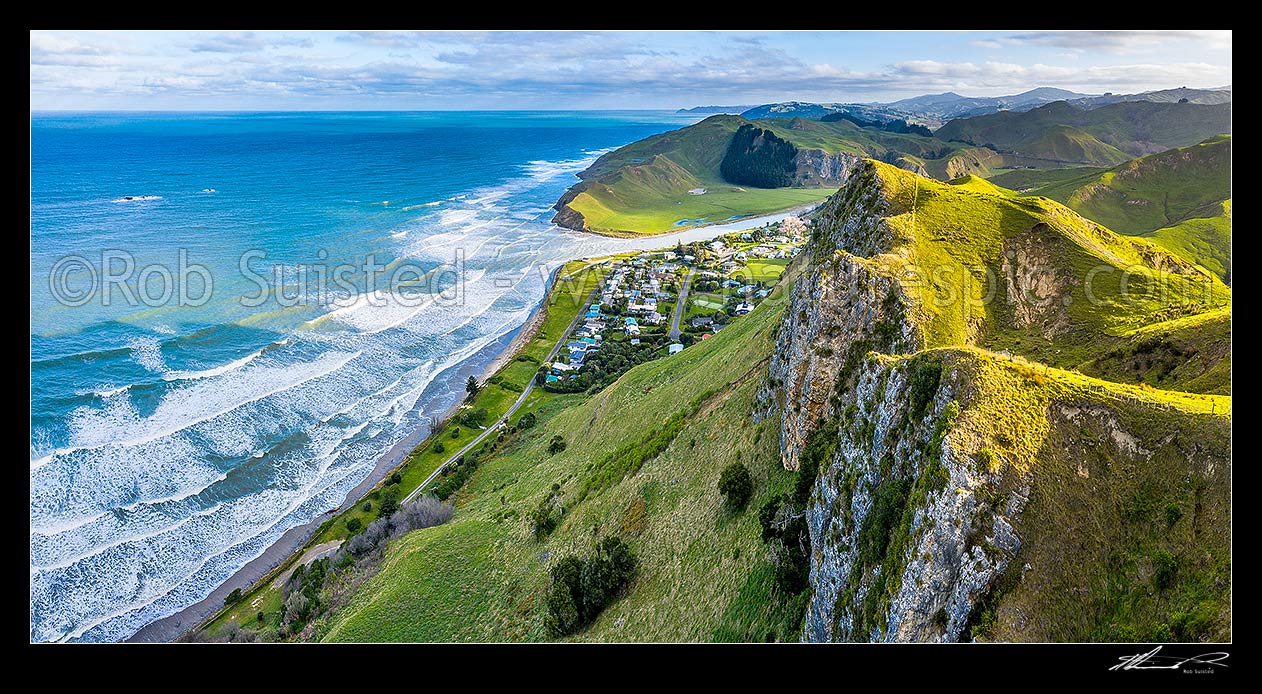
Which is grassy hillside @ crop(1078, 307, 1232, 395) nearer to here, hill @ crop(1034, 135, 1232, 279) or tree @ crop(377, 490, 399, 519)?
tree @ crop(377, 490, 399, 519)

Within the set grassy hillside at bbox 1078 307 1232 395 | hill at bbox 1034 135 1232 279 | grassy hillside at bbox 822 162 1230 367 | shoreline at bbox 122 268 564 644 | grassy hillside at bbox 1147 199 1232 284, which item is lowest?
shoreline at bbox 122 268 564 644

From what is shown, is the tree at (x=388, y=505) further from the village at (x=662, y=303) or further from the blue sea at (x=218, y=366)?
the village at (x=662, y=303)

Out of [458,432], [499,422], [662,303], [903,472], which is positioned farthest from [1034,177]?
[903,472]

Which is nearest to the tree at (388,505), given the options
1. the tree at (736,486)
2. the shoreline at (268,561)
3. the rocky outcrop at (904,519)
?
the shoreline at (268,561)

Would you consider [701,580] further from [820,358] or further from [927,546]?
[927,546]

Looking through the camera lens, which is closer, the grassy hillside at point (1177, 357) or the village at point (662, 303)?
the grassy hillside at point (1177, 357)

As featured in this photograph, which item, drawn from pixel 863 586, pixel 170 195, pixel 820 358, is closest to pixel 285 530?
pixel 820 358

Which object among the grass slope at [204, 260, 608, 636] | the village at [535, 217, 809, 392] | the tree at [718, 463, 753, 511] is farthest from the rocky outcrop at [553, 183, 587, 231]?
the tree at [718, 463, 753, 511]
